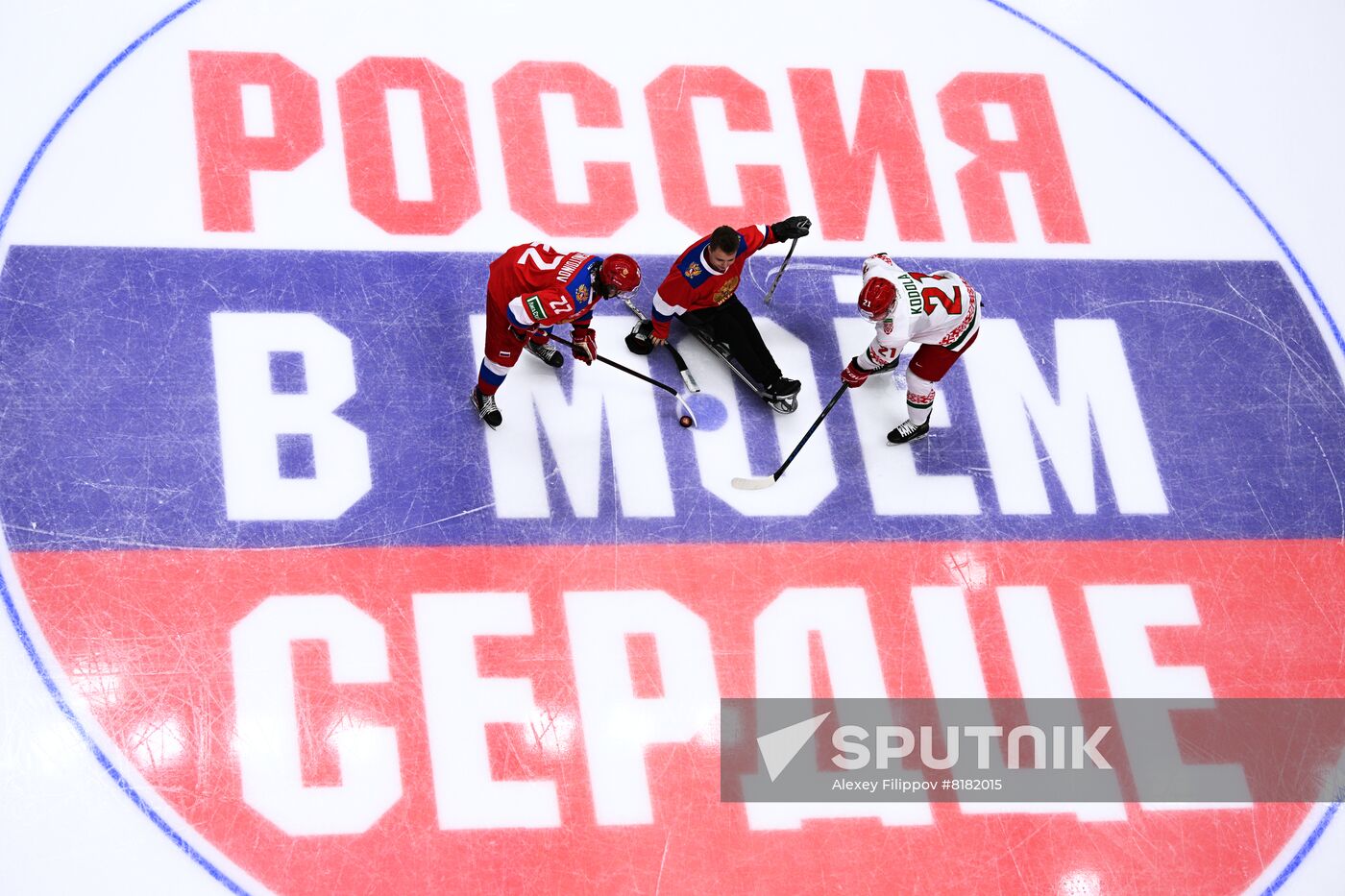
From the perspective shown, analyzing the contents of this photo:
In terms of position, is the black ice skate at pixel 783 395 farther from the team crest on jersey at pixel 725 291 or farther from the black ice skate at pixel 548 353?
the black ice skate at pixel 548 353

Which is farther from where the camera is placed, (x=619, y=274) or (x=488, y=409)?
(x=488, y=409)

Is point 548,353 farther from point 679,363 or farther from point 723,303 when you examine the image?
point 723,303

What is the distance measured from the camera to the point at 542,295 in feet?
17.4

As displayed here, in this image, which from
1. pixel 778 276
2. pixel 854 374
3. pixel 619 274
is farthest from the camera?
pixel 778 276

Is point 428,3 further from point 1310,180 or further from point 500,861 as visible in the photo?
point 1310,180

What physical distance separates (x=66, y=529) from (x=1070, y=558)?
4179 mm

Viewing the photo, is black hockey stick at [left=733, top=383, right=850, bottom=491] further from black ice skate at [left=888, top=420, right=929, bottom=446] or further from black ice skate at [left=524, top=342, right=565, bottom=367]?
black ice skate at [left=524, top=342, right=565, bottom=367]

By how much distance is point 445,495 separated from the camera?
578cm

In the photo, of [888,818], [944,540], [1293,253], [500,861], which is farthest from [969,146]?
[500,861]

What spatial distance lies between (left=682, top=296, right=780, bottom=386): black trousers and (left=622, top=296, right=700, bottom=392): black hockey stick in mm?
160

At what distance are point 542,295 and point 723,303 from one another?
1.10 meters

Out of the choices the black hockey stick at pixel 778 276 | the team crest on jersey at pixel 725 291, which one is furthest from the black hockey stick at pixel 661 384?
the black hockey stick at pixel 778 276

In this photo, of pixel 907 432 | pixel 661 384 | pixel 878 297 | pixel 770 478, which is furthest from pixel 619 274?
pixel 907 432

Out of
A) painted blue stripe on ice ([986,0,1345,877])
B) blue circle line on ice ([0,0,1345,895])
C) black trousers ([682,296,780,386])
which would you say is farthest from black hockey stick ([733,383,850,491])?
painted blue stripe on ice ([986,0,1345,877])
